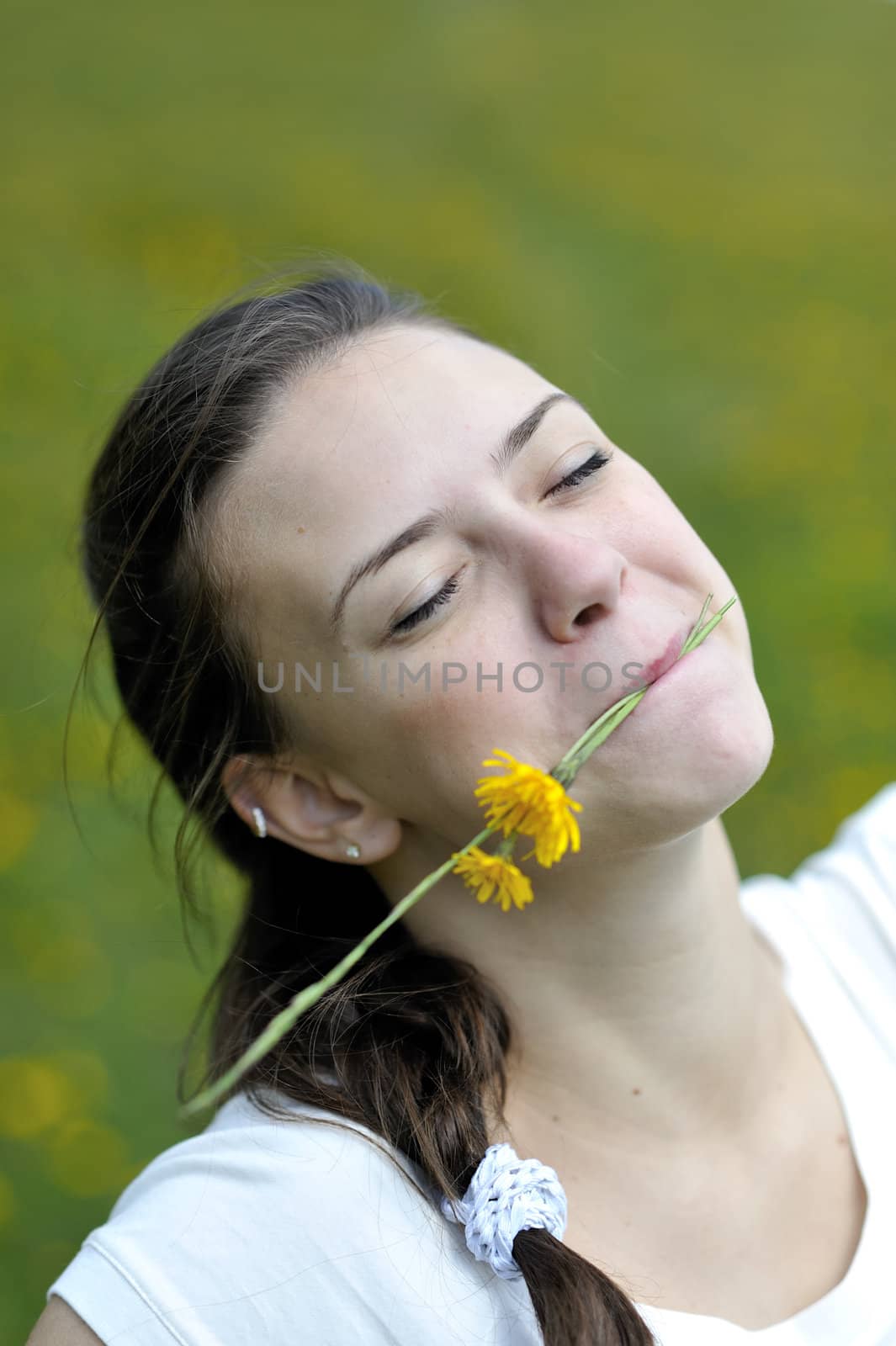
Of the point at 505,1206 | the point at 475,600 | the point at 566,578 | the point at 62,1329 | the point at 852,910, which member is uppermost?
the point at 566,578

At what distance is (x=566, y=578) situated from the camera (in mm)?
1669

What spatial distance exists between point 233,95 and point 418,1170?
675cm

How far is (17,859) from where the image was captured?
3859 millimetres

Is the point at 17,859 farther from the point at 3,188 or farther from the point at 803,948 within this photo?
the point at 3,188

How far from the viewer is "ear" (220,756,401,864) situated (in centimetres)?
193

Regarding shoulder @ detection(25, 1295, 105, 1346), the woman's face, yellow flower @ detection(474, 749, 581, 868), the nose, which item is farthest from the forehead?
shoulder @ detection(25, 1295, 105, 1346)

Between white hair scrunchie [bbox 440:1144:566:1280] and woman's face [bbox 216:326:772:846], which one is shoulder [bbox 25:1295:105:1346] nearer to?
white hair scrunchie [bbox 440:1144:566:1280]

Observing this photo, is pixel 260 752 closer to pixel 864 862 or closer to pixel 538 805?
pixel 538 805

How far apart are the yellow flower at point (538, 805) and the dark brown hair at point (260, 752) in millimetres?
578

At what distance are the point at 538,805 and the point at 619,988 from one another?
0.64m

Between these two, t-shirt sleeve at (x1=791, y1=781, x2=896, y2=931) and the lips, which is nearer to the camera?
the lips

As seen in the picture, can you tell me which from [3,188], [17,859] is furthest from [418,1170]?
[3,188]

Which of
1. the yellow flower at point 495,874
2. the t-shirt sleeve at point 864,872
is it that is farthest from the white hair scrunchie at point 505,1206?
the t-shirt sleeve at point 864,872

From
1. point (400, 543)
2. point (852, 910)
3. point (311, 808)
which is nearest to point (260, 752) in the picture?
point (311, 808)
